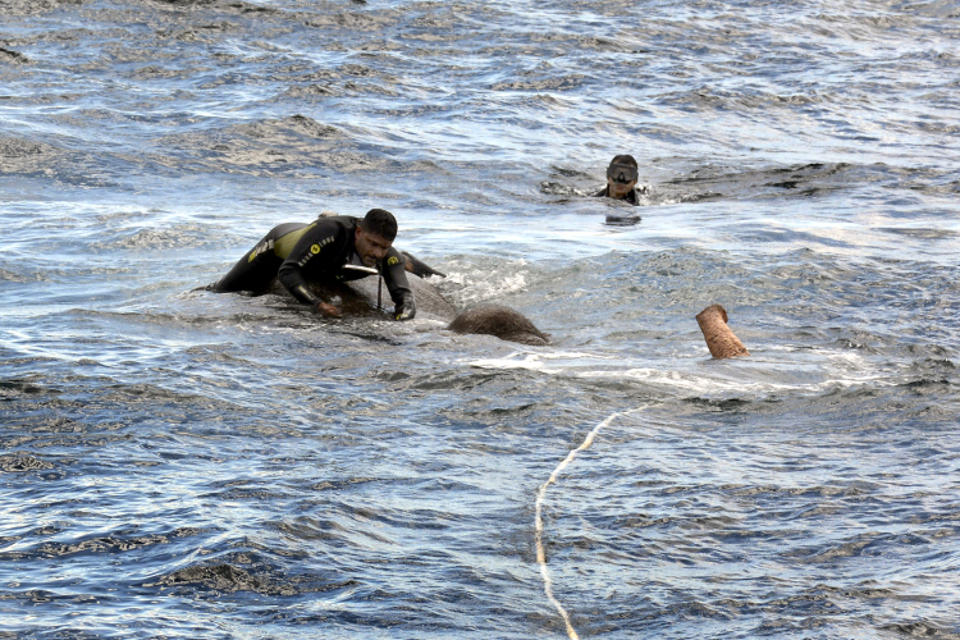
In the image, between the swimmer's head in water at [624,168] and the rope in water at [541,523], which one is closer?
the rope in water at [541,523]

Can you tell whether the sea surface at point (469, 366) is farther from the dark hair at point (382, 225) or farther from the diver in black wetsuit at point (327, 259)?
the dark hair at point (382, 225)

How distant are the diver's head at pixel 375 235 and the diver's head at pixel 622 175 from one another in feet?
21.5

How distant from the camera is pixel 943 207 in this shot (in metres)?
16.1

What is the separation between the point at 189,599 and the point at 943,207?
13138mm

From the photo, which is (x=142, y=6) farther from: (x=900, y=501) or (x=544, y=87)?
(x=900, y=501)

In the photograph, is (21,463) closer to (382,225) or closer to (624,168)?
(382,225)

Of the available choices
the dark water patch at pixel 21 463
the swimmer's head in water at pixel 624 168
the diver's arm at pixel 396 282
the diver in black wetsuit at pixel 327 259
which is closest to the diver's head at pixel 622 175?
the swimmer's head in water at pixel 624 168

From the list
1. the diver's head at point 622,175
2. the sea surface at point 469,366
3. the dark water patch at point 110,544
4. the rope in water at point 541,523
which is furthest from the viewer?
the diver's head at point 622,175

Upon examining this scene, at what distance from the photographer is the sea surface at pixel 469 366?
5289 millimetres

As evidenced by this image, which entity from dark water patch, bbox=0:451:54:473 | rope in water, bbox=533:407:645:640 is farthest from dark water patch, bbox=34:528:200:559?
rope in water, bbox=533:407:645:640

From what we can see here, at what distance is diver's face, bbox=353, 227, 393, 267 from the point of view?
33.8 ft

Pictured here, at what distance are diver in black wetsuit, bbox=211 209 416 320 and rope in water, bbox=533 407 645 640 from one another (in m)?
3.19

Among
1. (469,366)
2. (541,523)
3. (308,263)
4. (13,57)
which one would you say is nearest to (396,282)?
(308,263)

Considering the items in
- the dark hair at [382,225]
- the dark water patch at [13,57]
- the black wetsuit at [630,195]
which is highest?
the dark water patch at [13,57]
